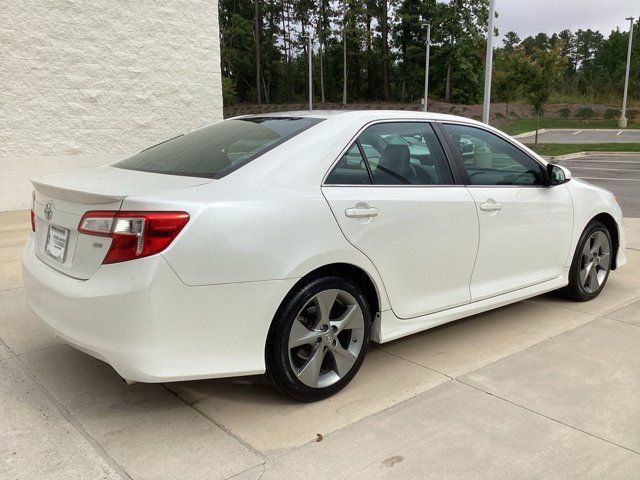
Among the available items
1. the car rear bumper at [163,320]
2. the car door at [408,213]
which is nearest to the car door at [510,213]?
the car door at [408,213]

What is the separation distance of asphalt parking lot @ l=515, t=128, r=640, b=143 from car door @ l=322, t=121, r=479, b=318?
29449 mm

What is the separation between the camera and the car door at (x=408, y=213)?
125 inches

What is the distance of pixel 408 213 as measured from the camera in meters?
3.36

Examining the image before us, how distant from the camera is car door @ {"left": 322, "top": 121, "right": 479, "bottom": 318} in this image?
125 inches

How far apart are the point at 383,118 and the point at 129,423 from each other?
222 centimetres

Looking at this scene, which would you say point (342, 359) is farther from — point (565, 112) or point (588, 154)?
point (565, 112)

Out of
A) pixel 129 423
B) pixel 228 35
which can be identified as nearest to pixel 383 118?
pixel 129 423

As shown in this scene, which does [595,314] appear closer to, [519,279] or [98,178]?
[519,279]

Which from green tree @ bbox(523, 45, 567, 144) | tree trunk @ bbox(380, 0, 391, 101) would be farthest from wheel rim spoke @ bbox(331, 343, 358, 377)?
tree trunk @ bbox(380, 0, 391, 101)

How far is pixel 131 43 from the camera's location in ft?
33.7

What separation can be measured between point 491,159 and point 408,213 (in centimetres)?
114

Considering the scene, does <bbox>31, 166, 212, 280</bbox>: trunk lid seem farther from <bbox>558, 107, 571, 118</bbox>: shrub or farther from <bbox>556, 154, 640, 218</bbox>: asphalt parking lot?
<bbox>558, 107, 571, 118</bbox>: shrub

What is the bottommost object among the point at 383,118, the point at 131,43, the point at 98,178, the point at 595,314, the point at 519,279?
the point at 595,314

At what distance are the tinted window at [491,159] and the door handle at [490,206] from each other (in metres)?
0.16
